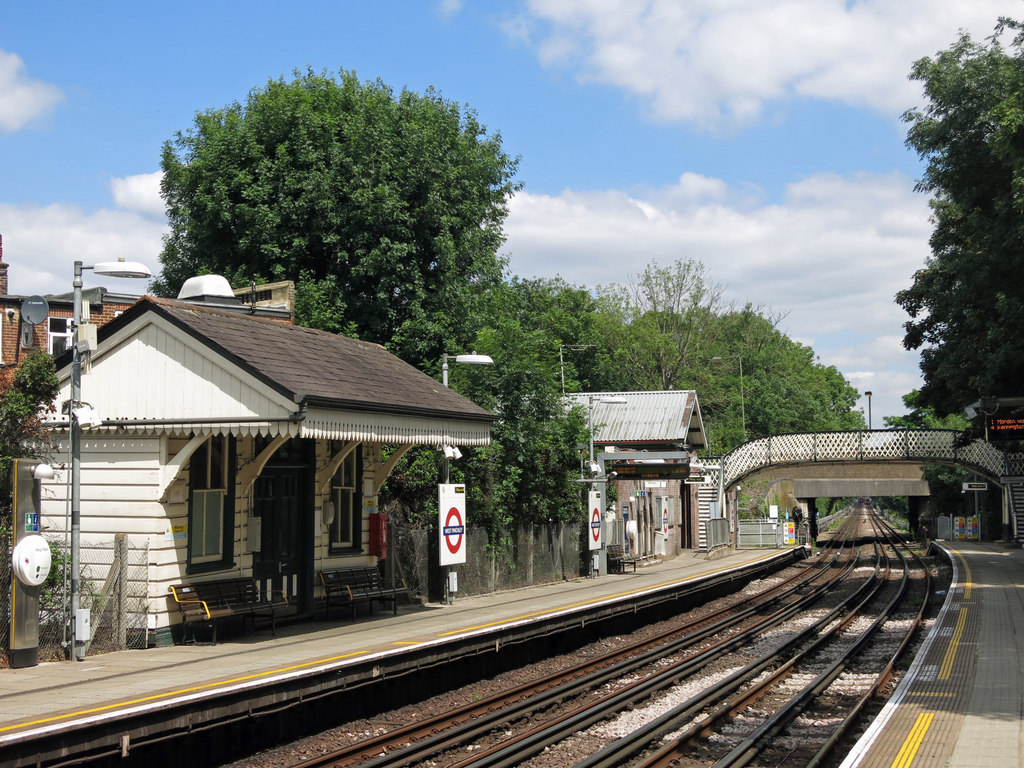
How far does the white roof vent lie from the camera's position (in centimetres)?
1914

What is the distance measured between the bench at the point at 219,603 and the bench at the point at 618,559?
14.8 m

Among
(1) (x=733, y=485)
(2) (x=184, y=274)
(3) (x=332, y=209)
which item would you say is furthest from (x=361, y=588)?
(1) (x=733, y=485)

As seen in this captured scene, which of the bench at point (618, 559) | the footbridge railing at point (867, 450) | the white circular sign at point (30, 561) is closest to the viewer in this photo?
the white circular sign at point (30, 561)

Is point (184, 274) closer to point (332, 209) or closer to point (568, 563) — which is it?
point (332, 209)

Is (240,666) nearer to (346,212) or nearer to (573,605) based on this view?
(573,605)

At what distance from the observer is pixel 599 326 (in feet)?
207

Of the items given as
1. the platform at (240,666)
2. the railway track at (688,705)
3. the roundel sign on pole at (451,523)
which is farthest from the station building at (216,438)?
the railway track at (688,705)

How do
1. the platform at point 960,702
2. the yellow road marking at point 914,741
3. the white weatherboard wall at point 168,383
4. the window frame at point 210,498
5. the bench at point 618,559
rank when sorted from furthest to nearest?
1. the bench at point 618,559
2. the window frame at point 210,498
3. the white weatherboard wall at point 168,383
4. the platform at point 960,702
5. the yellow road marking at point 914,741

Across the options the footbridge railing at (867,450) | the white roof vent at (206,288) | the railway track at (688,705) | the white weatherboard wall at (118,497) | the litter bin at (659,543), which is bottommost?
the railway track at (688,705)

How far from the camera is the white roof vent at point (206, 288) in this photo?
62.8 ft

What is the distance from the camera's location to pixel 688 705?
12367 mm

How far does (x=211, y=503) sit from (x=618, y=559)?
16252mm

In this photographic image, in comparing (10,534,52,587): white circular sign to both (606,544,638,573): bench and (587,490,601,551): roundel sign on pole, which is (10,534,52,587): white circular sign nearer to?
(587,490,601,551): roundel sign on pole

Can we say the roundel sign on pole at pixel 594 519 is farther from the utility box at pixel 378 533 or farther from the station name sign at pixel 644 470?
the utility box at pixel 378 533
